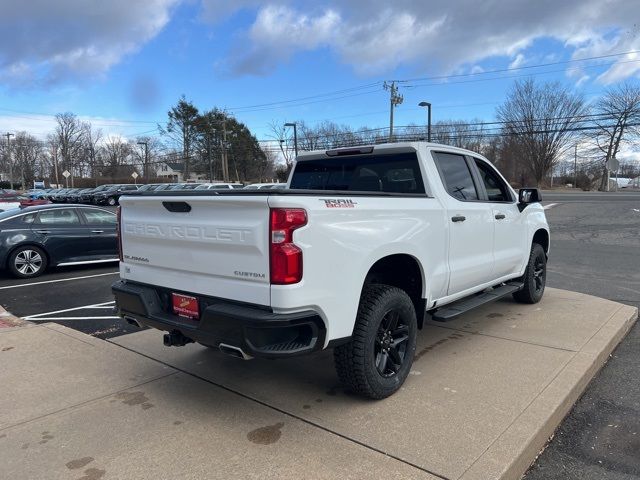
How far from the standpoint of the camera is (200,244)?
333 centimetres

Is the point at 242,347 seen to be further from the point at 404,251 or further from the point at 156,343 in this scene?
the point at 156,343

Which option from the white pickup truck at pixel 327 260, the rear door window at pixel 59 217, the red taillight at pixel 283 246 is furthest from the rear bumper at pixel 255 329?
the rear door window at pixel 59 217

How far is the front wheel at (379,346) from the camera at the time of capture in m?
3.39

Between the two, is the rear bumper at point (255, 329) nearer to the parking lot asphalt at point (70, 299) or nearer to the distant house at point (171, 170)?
the parking lot asphalt at point (70, 299)

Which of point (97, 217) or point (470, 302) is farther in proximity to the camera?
point (97, 217)

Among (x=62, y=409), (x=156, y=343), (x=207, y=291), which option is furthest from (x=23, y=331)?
(x=207, y=291)

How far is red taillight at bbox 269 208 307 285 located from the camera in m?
2.92

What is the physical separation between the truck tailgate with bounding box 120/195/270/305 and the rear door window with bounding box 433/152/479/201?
2.17 meters

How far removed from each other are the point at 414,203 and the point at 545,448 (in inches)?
74.7

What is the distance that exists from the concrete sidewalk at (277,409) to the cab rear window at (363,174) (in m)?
1.60

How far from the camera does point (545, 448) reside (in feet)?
10.5

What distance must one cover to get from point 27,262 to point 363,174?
24.9 ft

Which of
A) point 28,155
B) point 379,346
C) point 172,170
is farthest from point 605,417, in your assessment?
point 172,170

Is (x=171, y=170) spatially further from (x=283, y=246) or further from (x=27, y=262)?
(x=283, y=246)
